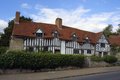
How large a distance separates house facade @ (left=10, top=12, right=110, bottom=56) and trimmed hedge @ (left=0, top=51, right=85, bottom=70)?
39.8ft

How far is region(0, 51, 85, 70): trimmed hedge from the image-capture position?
25328 mm

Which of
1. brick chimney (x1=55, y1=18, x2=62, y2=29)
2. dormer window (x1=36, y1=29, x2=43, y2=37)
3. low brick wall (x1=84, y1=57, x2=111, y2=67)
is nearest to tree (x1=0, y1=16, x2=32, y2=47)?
brick chimney (x1=55, y1=18, x2=62, y2=29)

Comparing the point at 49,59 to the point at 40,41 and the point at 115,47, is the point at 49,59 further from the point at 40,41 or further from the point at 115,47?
the point at 115,47

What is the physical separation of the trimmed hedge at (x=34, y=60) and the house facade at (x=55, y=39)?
12.1 metres

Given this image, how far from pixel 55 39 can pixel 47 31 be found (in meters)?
2.44

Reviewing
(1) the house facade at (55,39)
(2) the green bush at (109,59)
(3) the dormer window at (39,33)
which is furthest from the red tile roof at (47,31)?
(2) the green bush at (109,59)

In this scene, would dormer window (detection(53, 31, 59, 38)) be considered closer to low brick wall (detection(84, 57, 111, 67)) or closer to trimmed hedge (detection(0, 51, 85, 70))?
low brick wall (detection(84, 57, 111, 67))

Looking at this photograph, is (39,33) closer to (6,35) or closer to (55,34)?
(55,34)

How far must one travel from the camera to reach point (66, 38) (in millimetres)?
48562

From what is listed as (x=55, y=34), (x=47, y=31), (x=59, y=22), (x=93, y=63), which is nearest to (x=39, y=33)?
(x=47, y=31)

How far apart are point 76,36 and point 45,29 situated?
625 cm

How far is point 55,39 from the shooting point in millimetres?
46906

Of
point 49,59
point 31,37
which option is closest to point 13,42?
point 31,37

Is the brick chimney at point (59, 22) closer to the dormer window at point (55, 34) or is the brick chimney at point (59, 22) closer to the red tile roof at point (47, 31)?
the red tile roof at point (47, 31)
